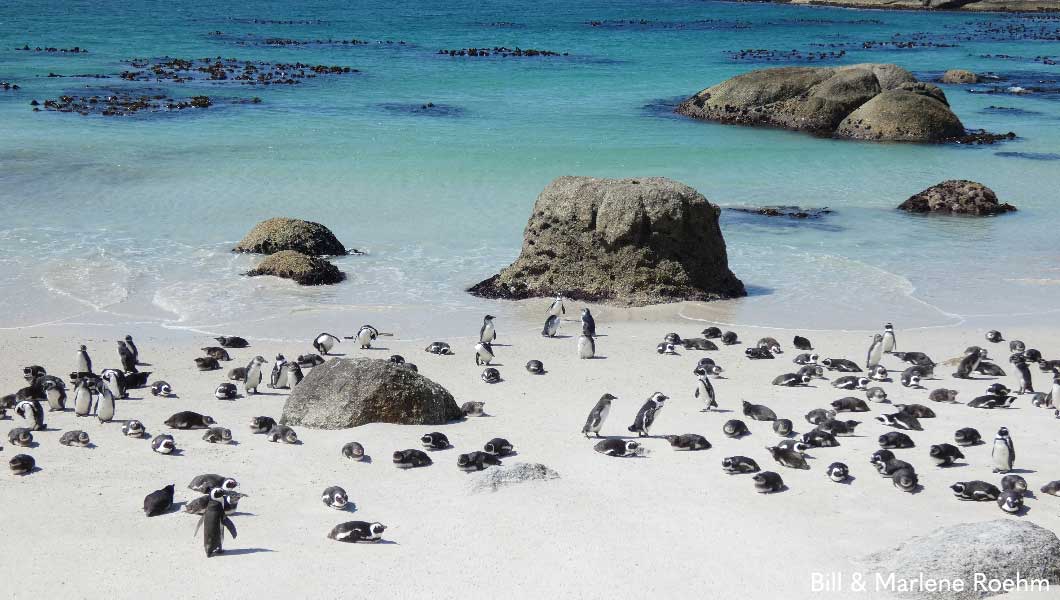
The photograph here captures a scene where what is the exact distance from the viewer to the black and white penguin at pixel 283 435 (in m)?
11.1

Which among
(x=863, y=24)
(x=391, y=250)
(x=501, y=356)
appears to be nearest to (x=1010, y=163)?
(x=391, y=250)

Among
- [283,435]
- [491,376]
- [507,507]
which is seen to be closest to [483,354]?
[491,376]

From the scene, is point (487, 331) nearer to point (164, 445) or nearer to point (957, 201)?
point (164, 445)

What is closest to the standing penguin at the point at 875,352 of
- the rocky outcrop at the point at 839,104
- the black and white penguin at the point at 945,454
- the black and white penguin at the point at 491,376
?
the black and white penguin at the point at 945,454

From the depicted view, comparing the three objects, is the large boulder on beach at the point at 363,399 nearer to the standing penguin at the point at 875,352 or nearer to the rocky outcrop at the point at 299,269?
the standing penguin at the point at 875,352

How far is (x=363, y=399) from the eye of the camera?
1166 cm

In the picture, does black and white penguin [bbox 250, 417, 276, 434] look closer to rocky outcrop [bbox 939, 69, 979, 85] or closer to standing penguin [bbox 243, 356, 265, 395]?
standing penguin [bbox 243, 356, 265, 395]

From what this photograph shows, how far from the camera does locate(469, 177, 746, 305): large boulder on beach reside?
17.9 meters

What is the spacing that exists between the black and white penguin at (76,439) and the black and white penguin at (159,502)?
1918mm

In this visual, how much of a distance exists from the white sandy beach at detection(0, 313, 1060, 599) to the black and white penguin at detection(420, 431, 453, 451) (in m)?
0.14

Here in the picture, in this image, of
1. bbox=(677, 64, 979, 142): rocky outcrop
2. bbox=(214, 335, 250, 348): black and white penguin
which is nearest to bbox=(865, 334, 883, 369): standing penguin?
bbox=(214, 335, 250, 348): black and white penguin

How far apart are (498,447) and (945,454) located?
406 cm

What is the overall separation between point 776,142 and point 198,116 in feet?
61.7

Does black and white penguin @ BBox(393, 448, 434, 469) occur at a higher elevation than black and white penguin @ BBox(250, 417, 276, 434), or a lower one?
higher
